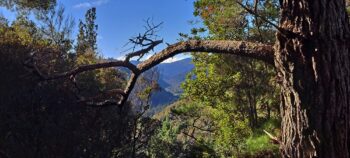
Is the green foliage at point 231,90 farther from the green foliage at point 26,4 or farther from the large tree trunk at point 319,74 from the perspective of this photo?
the green foliage at point 26,4

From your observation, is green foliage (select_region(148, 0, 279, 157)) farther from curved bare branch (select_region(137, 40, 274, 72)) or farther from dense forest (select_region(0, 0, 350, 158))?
curved bare branch (select_region(137, 40, 274, 72))

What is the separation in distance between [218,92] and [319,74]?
39.9 feet

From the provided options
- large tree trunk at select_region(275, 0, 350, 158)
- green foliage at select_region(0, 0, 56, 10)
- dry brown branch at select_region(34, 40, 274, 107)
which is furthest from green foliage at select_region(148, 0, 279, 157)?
green foliage at select_region(0, 0, 56, 10)

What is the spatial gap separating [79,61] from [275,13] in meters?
14.1

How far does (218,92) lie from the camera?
1497 centimetres

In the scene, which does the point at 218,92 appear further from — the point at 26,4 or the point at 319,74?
the point at 26,4

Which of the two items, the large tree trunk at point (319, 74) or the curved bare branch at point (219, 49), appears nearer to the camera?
the large tree trunk at point (319, 74)

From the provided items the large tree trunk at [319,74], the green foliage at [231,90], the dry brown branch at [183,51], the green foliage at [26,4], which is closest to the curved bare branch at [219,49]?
the dry brown branch at [183,51]

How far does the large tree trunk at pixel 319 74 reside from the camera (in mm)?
2842

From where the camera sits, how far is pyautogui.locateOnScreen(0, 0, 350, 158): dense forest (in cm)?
287

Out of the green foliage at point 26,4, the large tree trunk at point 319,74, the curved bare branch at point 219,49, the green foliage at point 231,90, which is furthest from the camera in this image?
the green foliage at point 26,4

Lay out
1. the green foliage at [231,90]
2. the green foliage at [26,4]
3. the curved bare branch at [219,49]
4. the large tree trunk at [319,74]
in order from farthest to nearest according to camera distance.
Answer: the green foliage at [26,4] → the green foliage at [231,90] → the curved bare branch at [219,49] → the large tree trunk at [319,74]

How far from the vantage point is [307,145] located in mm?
2930

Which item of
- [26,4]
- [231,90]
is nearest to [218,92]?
[231,90]
